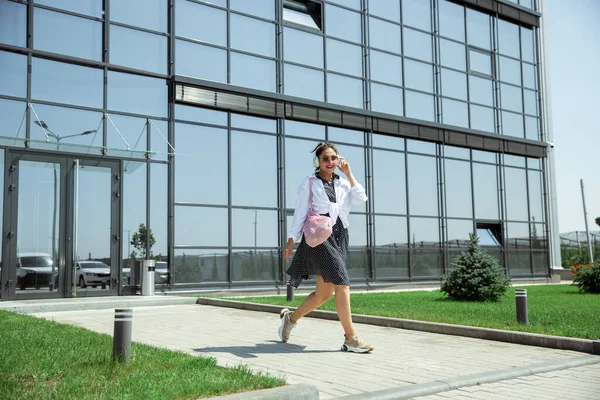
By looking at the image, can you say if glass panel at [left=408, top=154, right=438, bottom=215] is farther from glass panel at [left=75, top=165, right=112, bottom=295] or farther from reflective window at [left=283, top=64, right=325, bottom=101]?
glass panel at [left=75, top=165, right=112, bottom=295]

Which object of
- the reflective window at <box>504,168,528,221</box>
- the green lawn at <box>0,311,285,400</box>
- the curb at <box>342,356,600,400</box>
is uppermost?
the reflective window at <box>504,168,528,221</box>

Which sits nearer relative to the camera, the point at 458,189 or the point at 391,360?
the point at 391,360

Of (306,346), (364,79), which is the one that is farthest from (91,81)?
(306,346)

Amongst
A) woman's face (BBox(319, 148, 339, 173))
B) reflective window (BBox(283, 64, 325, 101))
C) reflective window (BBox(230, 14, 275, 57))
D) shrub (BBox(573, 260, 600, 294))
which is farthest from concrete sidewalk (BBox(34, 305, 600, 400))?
reflective window (BBox(283, 64, 325, 101))

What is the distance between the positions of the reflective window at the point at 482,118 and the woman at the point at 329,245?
19324mm

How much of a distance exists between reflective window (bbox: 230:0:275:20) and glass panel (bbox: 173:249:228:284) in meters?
7.42

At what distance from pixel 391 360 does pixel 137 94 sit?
499 inches

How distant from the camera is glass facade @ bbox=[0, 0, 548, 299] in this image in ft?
51.3

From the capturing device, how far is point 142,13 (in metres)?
17.4

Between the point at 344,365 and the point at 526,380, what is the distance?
162 cm

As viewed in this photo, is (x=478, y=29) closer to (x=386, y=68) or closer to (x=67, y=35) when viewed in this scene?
(x=386, y=68)

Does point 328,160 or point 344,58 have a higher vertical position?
point 344,58

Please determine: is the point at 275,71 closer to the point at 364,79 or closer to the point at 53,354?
the point at 364,79

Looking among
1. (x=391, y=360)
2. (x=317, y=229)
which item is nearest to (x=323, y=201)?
(x=317, y=229)
